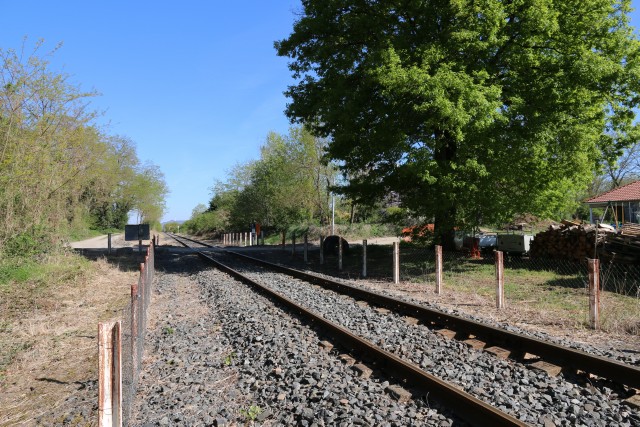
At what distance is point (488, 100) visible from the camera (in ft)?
44.9

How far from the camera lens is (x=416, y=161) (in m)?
13.8

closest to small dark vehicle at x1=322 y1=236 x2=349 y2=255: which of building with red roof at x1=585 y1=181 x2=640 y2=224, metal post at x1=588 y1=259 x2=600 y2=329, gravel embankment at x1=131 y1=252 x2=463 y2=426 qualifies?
gravel embankment at x1=131 y1=252 x2=463 y2=426

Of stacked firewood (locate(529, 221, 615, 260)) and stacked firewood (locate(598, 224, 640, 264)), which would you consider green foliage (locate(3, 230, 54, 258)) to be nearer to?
stacked firewood (locate(529, 221, 615, 260))

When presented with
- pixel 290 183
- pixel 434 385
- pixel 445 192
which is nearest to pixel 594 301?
pixel 434 385

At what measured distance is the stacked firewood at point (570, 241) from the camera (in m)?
14.7

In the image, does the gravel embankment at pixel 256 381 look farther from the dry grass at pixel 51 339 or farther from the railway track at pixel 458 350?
the dry grass at pixel 51 339

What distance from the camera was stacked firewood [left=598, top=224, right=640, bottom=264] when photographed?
43.3ft

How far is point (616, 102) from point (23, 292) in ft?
59.8

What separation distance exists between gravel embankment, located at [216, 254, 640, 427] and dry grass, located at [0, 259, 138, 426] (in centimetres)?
394

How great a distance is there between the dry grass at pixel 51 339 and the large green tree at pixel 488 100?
881 centimetres

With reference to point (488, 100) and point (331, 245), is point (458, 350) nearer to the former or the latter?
point (488, 100)

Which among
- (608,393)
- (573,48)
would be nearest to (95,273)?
(608,393)

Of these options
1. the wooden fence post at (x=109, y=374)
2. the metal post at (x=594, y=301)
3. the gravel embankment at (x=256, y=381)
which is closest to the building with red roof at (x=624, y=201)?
the metal post at (x=594, y=301)

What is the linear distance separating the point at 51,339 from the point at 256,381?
4.50 meters
